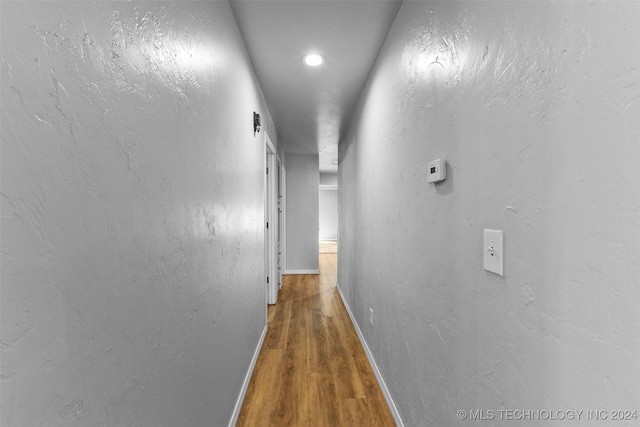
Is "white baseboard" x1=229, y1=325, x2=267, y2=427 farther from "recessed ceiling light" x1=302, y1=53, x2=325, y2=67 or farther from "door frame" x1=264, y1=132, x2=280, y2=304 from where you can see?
"recessed ceiling light" x1=302, y1=53, x2=325, y2=67

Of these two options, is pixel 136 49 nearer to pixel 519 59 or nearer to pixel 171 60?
pixel 171 60

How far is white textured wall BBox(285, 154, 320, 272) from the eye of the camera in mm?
5387

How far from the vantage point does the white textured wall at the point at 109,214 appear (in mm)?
434

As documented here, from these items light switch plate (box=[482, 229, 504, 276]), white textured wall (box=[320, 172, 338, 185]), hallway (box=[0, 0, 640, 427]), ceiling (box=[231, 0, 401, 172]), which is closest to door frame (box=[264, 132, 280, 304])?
ceiling (box=[231, 0, 401, 172])

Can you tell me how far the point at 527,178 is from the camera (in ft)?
2.27

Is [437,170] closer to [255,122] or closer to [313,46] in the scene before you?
[313,46]

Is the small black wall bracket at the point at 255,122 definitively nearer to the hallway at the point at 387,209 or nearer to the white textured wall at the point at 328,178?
the hallway at the point at 387,209

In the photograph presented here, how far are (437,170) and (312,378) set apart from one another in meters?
1.74

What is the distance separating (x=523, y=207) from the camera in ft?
2.32

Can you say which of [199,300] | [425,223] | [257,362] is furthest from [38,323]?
Result: [257,362]

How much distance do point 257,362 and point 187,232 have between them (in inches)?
67.5

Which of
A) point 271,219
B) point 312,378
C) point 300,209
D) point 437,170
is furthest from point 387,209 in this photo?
point 300,209

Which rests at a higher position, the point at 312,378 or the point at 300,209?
the point at 300,209

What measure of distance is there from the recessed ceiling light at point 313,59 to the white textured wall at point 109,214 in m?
0.90
